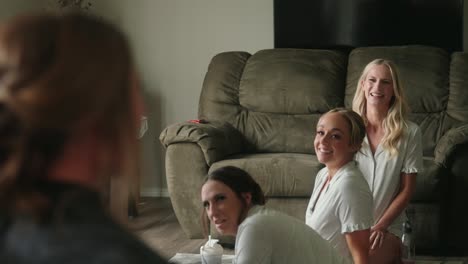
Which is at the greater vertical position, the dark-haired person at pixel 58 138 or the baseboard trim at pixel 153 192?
the dark-haired person at pixel 58 138

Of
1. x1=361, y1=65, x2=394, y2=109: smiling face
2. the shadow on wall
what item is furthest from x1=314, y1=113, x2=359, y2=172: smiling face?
the shadow on wall

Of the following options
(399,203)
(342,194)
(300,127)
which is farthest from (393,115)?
(300,127)

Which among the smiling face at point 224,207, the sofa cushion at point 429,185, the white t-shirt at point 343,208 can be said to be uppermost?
the smiling face at point 224,207

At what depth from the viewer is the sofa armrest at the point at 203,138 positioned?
4215 mm

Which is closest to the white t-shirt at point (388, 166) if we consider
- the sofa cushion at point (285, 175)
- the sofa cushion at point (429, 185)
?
the sofa cushion at point (429, 185)

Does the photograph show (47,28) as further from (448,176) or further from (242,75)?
(242,75)

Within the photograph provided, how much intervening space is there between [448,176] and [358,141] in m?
1.50

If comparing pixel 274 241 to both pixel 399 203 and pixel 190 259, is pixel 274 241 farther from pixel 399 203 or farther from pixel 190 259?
pixel 399 203

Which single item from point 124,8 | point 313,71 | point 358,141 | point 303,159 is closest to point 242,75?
point 313,71

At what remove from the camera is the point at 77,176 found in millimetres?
747

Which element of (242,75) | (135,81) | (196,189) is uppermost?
(135,81)

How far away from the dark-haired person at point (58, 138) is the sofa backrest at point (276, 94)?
3.94 m

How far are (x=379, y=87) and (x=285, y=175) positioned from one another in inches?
34.3

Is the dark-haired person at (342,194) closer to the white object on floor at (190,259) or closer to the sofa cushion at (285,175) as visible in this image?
the white object on floor at (190,259)
